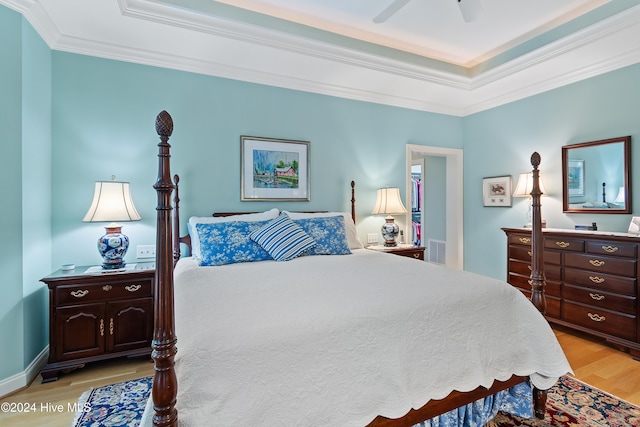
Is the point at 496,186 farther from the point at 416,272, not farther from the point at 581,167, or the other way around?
the point at 416,272

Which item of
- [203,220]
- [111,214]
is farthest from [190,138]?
[111,214]

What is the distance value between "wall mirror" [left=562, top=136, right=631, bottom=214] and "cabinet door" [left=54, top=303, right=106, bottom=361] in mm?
4486

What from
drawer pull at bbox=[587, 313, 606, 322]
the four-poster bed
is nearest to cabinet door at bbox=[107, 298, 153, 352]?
the four-poster bed

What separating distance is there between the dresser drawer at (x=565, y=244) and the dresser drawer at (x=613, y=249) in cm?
7

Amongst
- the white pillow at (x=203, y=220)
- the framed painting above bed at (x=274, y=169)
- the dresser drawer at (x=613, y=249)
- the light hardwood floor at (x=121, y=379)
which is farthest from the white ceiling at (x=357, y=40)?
the light hardwood floor at (x=121, y=379)

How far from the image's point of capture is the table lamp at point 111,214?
2.54m

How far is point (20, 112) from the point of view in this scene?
221 centimetres

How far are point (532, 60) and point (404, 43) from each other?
50.7 inches

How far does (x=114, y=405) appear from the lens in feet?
6.64

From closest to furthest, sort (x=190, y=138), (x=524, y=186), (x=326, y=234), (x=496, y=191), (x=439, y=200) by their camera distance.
Answer: 1. (x=326, y=234)
2. (x=190, y=138)
3. (x=524, y=186)
4. (x=496, y=191)
5. (x=439, y=200)

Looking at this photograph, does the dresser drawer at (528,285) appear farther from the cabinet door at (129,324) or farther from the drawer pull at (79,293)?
the drawer pull at (79,293)

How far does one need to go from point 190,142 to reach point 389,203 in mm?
2264

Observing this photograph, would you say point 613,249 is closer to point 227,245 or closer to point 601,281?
point 601,281

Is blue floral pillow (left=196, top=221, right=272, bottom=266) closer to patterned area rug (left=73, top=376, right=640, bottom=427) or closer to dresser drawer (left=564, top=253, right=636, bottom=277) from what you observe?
patterned area rug (left=73, top=376, right=640, bottom=427)
